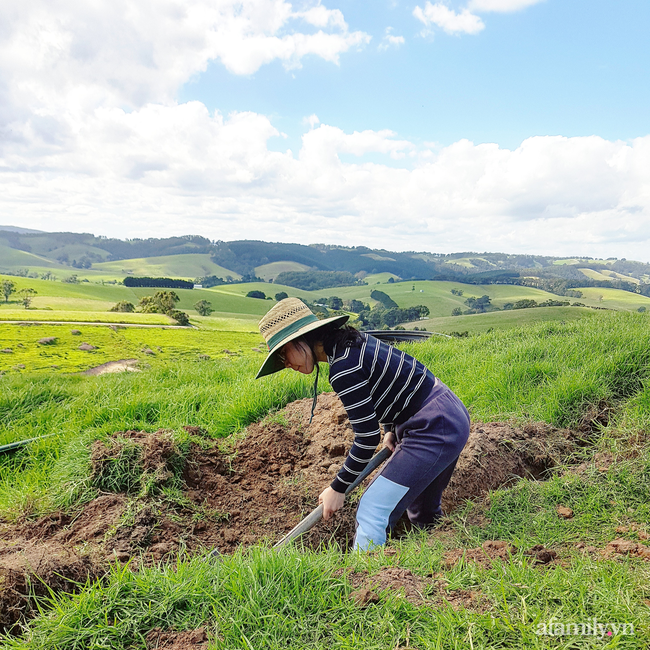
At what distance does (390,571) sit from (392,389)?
97 centimetres

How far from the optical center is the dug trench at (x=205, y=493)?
2.15 metres

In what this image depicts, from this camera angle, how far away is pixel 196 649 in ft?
4.80

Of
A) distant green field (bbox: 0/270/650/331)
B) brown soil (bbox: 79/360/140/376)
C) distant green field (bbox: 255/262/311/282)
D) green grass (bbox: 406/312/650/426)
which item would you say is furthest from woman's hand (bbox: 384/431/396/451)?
distant green field (bbox: 255/262/311/282)

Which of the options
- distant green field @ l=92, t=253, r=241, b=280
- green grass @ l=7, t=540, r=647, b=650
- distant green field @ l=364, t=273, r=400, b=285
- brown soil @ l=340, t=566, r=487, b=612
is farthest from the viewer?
distant green field @ l=92, t=253, r=241, b=280

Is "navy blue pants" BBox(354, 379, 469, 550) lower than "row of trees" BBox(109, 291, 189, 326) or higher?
lower

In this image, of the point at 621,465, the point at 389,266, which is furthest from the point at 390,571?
the point at 389,266

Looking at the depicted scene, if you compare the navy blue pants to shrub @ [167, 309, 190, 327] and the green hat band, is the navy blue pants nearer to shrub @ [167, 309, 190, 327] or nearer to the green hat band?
the green hat band

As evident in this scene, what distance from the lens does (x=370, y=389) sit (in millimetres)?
2447

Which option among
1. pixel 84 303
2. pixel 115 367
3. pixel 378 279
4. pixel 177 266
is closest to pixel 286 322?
pixel 115 367

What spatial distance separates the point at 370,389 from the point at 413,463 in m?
0.50

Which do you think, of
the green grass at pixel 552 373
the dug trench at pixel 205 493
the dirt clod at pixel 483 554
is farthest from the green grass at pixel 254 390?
the dirt clod at pixel 483 554

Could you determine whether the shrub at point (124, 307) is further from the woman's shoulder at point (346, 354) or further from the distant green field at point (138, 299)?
the woman's shoulder at point (346, 354)

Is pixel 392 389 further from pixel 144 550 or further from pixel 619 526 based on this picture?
pixel 144 550

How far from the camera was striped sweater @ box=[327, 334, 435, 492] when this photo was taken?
2.29 m
